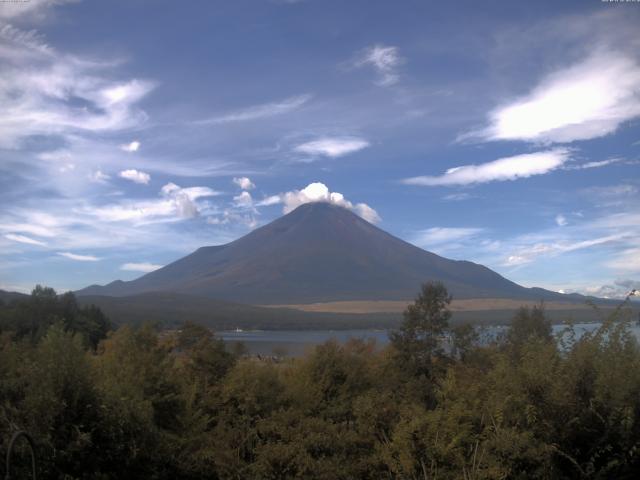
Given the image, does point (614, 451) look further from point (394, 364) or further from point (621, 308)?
point (394, 364)

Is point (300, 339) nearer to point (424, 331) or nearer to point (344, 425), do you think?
point (424, 331)

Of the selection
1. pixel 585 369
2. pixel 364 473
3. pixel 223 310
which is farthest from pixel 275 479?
pixel 223 310

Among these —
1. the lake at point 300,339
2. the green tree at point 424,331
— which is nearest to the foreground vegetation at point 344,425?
the lake at point 300,339

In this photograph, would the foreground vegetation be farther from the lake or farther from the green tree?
the green tree

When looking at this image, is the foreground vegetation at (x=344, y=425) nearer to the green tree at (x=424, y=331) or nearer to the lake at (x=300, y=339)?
the lake at (x=300, y=339)

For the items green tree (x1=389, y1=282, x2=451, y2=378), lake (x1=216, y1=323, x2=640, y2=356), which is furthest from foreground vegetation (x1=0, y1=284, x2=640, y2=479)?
green tree (x1=389, y1=282, x2=451, y2=378)

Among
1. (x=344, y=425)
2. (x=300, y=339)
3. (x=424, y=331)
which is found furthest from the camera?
(x=300, y=339)

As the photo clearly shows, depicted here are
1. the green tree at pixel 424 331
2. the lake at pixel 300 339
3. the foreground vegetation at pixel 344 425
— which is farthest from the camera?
the green tree at pixel 424 331

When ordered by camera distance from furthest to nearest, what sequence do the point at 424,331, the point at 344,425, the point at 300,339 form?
the point at 300,339 < the point at 424,331 < the point at 344,425

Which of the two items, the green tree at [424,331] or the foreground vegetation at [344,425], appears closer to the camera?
the foreground vegetation at [344,425]

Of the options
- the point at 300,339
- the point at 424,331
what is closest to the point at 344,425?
the point at 424,331

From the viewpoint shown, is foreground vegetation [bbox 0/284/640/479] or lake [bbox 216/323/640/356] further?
lake [bbox 216/323/640/356]

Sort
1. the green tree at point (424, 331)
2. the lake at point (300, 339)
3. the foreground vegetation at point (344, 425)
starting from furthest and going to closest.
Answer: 1. the green tree at point (424, 331)
2. the lake at point (300, 339)
3. the foreground vegetation at point (344, 425)

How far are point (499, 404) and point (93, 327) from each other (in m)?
35.2
